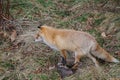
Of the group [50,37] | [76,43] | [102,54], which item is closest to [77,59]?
[76,43]

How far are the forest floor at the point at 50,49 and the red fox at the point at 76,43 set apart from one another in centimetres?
24

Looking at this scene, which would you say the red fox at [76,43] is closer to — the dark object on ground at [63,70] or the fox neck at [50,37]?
the fox neck at [50,37]

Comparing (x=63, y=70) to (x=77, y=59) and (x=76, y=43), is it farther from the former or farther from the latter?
(x=76, y=43)

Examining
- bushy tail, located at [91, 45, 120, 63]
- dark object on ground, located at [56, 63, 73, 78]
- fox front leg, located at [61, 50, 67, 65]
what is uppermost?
bushy tail, located at [91, 45, 120, 63]

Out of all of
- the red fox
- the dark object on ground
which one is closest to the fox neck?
the red fox

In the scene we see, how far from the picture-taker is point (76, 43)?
5.94 m

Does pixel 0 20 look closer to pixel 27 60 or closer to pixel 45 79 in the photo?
pixel 27 60

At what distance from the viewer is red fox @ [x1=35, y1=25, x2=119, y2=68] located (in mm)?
5863

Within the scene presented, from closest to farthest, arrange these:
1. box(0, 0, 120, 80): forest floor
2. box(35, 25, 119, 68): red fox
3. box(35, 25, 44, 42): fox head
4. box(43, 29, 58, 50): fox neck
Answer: box(35, 25, 119, 68): red fox < box(0, 0, 120, 80): forest floor < box(43, 29, 58, 50): fox neck < box(35, 25, 44, 42): fox head

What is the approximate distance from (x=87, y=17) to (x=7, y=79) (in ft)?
9.62

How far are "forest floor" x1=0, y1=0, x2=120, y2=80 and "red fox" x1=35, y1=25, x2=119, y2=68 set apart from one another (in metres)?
0.24

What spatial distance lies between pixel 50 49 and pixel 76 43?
1.13 meters

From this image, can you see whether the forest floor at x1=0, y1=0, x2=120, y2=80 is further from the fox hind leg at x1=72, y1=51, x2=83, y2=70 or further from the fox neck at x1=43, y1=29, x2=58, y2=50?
the fox neck at x1=43, y1=29, x2=58, y2=50

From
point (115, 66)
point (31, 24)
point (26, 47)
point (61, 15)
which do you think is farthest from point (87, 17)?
point (115, 66)
